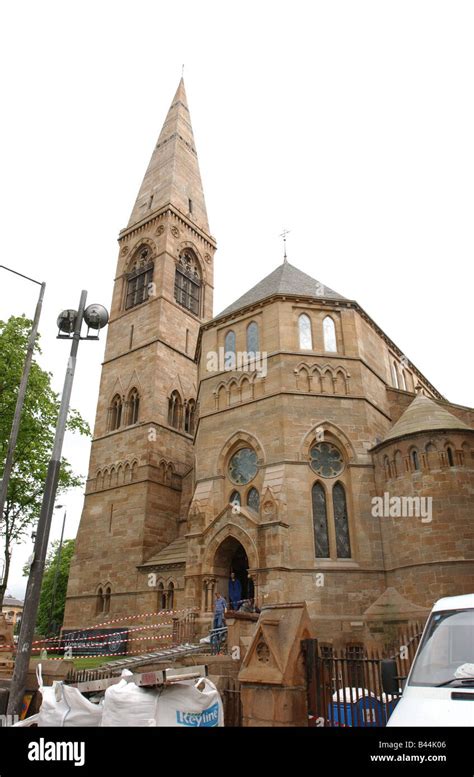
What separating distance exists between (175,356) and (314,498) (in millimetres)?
15883

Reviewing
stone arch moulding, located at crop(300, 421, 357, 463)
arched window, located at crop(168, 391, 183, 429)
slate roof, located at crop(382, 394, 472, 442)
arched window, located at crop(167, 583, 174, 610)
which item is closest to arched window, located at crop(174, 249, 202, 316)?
arched window, located at crop(168, 391, 183, 429)

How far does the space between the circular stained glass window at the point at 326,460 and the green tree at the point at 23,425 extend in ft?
40.6

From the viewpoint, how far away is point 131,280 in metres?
35.7

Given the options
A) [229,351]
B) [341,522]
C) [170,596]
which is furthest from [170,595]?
[229,351]

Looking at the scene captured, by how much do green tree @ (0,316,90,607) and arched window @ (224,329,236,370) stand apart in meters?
8.57

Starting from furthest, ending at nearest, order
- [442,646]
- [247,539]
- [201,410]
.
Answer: [201,410] < [247,539] < [442,646]

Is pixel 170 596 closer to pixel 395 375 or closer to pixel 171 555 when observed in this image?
pixel 171 555

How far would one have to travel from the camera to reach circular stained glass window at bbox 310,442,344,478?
1891 cm

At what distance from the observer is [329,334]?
21844 mm

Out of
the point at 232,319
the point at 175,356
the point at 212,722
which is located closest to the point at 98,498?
the point at 175,356

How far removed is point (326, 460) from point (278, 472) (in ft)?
6.77

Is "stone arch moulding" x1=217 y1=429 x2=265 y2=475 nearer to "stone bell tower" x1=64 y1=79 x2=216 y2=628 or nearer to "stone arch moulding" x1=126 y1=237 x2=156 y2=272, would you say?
"stone bell tower" x1=64 y1=79 x2=216 y2=628

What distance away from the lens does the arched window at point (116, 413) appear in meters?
30.1
